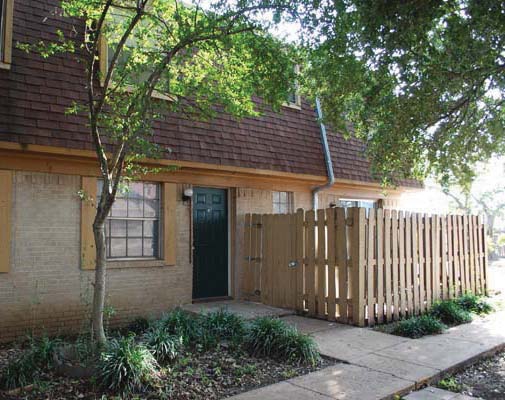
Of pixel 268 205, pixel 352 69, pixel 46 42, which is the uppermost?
pixel 46 42

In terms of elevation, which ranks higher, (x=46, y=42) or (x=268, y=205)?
(x=46, y=42)

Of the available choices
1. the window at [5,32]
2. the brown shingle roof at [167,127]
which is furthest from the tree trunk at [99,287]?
the window at [5,32]

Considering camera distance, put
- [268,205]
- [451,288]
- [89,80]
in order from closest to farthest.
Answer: [89,80], [451,288], [268,205]

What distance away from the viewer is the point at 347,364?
224 inches

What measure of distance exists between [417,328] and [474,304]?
8.46 ft

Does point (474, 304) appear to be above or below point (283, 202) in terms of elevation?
below

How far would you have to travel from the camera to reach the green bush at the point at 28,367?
486 cm

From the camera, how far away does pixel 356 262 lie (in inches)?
300

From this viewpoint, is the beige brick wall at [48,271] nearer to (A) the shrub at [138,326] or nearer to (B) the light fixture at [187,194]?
(A) the shrub at [138,326]

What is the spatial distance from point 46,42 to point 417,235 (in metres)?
7.20

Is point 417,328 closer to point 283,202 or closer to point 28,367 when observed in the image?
point 283,202

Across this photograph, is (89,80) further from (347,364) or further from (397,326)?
(397,326)

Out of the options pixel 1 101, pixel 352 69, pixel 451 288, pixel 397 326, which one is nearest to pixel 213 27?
pixel 352 69

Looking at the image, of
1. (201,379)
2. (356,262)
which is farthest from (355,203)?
(201,379)
